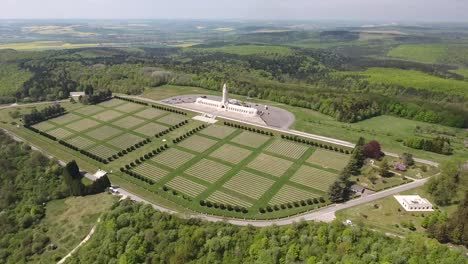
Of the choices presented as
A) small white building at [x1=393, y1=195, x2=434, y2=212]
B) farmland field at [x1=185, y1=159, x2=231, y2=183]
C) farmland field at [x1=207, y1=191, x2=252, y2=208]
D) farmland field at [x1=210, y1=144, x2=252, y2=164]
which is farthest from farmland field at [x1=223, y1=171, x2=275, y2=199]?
small white building at [x1=393, y1=195, x2=434, y2=212]

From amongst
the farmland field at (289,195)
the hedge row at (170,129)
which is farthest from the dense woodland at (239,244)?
the hedge row at (170,129)

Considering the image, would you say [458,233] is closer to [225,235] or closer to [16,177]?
[225,235]

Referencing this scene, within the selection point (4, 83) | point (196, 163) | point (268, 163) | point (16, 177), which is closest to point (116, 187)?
point (196, 163)

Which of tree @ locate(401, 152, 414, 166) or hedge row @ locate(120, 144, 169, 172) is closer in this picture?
tree @ locate(401, 152, 414, 166)

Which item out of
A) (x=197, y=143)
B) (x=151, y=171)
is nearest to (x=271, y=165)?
(x=197, y=143)

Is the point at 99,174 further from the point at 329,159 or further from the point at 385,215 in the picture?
the point at 385,215

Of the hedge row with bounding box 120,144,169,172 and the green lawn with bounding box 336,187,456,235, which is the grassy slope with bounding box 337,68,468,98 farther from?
the hedge row with bounding box 120,144,169,172
